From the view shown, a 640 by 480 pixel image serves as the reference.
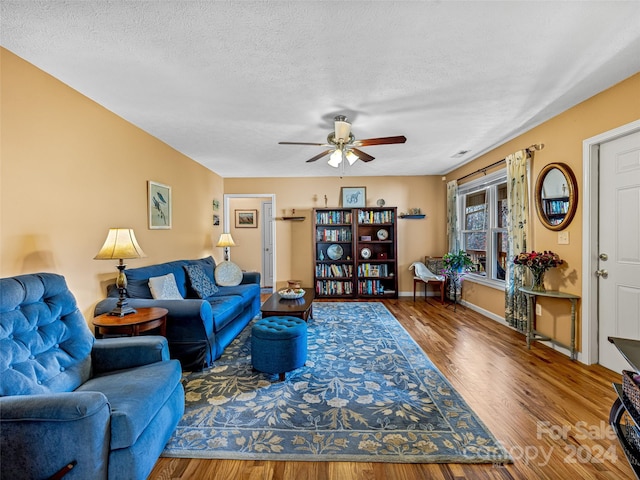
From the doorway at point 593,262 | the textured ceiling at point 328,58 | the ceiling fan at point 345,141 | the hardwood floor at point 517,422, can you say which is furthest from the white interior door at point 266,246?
the doorway at point 593,262

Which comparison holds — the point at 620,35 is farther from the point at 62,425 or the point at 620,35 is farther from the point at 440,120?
the point at 62,425

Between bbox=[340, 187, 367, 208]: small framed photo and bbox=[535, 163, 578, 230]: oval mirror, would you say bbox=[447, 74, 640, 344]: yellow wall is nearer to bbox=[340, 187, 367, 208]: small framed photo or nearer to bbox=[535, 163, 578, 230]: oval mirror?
bbox=[535, 163, 578, 230]: oval mirror

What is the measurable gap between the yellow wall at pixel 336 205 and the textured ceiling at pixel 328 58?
8.75 feet

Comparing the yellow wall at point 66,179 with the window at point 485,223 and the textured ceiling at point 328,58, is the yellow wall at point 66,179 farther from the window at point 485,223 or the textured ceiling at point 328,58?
the window at point 485,223

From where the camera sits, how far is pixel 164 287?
304 centimetres

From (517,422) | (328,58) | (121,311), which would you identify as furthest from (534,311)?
(121,311)

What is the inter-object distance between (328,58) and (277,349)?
92.2 inches

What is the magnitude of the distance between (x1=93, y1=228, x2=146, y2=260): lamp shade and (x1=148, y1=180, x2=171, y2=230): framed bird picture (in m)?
1.21

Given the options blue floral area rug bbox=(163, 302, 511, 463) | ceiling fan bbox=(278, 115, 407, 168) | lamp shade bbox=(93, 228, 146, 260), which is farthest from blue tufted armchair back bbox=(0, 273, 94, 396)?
ceiling fan bbox=(278, 115, 407, 168)

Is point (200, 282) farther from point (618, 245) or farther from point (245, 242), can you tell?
point (618, 245)

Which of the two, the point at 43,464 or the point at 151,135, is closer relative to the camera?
the point at 43,464

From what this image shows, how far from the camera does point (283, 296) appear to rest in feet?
12.1

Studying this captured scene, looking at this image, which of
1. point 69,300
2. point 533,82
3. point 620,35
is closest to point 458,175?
point 533,82

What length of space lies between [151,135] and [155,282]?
185 cm
